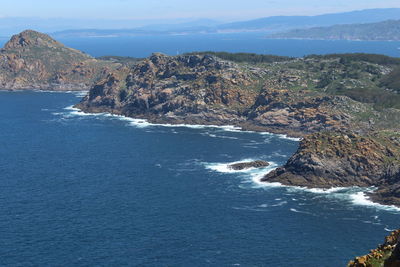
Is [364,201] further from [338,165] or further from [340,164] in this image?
[340,164]

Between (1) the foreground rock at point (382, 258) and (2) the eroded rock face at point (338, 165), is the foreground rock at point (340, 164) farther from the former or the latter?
(1) the foreground rock at point (382, 258)

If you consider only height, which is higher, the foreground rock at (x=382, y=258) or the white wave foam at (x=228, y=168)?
the foreground rock at (x=382, y=258)

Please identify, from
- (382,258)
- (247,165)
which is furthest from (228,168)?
(382,258)

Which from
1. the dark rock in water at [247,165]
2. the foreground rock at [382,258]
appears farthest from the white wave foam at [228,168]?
the foreground rock at [382,258]

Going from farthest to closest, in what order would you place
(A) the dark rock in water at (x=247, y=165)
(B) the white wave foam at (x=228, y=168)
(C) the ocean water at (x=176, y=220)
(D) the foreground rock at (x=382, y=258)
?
(A) the dark rock in water at (x=247, y=165), (B) the white wave foam at (x=228, y=168), (C) the ocean water at (x=176, y=220), (D) the foreground rock at (x=382, y=258)

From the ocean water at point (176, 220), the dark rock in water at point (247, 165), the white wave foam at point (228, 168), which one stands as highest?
the dark rock in water at point (247, 165)

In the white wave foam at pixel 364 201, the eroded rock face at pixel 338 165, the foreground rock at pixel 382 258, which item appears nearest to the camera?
the foreground rock at pixel 382 258

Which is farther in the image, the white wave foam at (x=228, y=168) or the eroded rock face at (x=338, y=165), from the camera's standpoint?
the white wave foam at (x=228, y=168)

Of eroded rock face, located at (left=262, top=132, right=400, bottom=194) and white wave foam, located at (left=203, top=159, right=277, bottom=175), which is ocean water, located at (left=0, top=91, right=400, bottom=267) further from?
eroded rock face, located at (left=262, top=132, right=400, bottom=194)
